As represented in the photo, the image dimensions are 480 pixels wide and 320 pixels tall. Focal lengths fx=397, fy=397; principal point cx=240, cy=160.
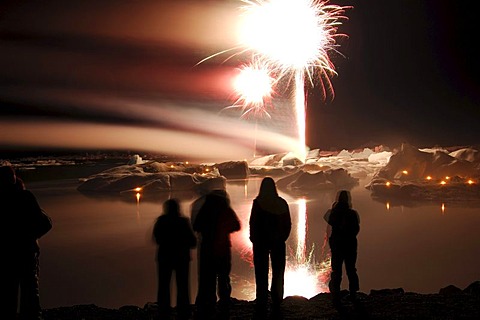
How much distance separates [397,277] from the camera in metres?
11.2

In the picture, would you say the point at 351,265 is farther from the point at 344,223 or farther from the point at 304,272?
the point at 304,272

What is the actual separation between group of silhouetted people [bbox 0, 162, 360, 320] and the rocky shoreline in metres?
0.40

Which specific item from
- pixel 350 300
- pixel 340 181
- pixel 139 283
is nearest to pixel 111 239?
pixel 139 283

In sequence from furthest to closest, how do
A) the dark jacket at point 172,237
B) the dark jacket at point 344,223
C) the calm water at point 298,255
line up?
the calm water at point 298,255
the dark jacket at point 344,223
the dark jacket at point 172,237

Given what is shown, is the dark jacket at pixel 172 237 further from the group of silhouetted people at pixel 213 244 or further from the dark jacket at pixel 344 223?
the dark jacket at pixel 344 223

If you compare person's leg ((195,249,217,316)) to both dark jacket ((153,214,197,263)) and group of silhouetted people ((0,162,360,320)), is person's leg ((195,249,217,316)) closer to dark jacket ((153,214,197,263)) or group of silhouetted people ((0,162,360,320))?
group of silhouetted people ((0,162,360,320))

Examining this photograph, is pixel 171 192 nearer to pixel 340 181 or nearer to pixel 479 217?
pixel 340 181

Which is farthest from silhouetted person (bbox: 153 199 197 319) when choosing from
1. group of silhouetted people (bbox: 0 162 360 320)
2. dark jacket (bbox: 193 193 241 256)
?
dark jacket (bbox: 193 193 241 256)

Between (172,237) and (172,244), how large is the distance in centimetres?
9

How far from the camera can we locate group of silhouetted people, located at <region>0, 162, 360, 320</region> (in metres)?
4.43

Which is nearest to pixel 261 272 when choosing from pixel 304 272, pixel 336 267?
pixel 336 267

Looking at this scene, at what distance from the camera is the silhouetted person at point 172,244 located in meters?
4.85

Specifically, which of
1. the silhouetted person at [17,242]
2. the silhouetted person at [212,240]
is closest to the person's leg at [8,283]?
the silhouetted person at [17,242]

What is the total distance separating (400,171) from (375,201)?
12180 millimetres
